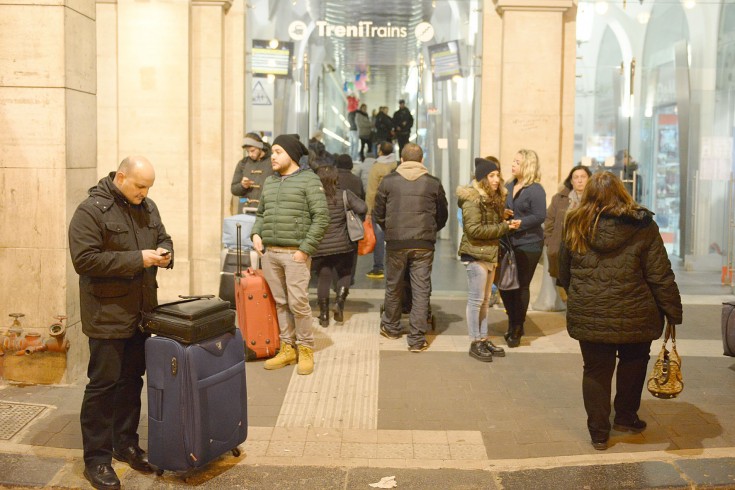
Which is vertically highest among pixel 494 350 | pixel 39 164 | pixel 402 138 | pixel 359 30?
pixel 359 30

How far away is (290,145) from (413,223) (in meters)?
1.47

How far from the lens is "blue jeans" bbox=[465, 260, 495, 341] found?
843 cm

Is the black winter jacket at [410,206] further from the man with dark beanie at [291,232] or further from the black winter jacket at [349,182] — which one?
the black winter jacket at [349,182]

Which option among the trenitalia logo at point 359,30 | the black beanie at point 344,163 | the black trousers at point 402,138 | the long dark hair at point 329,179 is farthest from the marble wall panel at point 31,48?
the black trousers at point 402,138

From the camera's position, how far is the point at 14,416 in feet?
21.9

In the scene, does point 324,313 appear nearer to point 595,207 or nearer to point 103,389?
point 595,207

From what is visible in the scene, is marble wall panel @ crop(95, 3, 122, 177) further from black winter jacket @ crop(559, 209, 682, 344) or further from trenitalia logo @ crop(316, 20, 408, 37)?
black winter jacket @ crop(559, 209, 682, 344)

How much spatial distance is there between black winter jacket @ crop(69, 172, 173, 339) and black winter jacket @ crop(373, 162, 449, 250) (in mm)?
3445

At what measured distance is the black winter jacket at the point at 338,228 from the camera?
9875mm

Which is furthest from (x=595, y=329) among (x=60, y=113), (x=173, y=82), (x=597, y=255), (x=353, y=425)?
(x=173, y=82)

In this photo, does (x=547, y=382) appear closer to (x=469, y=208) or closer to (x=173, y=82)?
(x=469, y=208)

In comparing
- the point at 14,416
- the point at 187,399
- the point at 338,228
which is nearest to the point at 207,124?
the point at 338,228

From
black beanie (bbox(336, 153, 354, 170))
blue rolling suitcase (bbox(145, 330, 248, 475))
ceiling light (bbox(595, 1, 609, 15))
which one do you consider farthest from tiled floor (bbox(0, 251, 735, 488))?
ceiling light (bbox(595, 1, 609, 15))

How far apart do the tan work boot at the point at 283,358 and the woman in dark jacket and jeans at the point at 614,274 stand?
282 cm
